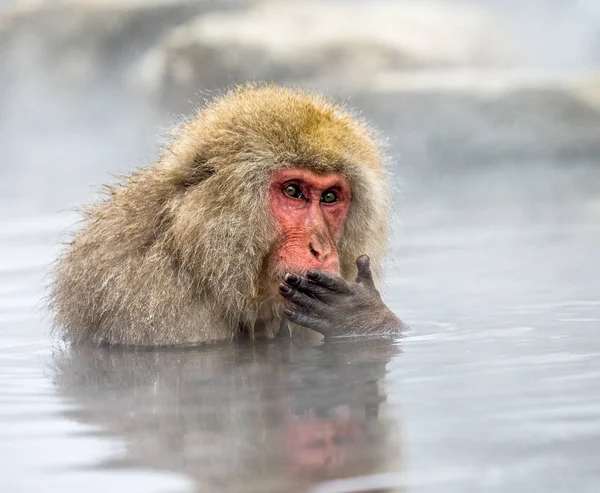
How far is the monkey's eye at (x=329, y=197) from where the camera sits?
5.82 m

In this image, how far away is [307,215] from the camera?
564 centimetres

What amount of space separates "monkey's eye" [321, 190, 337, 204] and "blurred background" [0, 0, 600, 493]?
78cm

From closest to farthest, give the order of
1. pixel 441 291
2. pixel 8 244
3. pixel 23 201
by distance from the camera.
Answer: pixel 441 291
pixel 8 244
pixel 23 201

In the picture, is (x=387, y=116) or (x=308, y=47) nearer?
(x=387, y=116)

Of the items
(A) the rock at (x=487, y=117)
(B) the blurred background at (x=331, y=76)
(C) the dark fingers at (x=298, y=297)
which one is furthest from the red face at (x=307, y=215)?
(A) the rock at (x=487, y=117)

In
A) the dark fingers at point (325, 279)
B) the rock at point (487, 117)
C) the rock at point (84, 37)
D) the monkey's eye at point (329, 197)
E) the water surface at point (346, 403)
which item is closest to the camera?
the water surface at point (346, 403)

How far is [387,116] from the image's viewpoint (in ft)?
57.6

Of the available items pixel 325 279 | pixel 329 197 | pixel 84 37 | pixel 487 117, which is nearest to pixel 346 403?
pixel 325 279

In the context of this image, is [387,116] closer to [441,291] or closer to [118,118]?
[118,118]

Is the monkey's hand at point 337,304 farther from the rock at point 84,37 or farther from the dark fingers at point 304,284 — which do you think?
the rock at point 84,37

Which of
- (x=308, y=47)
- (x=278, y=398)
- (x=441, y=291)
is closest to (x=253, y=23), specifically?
(x=308, y=47)

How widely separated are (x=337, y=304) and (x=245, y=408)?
5.23 feet

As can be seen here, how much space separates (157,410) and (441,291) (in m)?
3.36

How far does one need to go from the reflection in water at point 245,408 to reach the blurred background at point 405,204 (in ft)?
0.07
